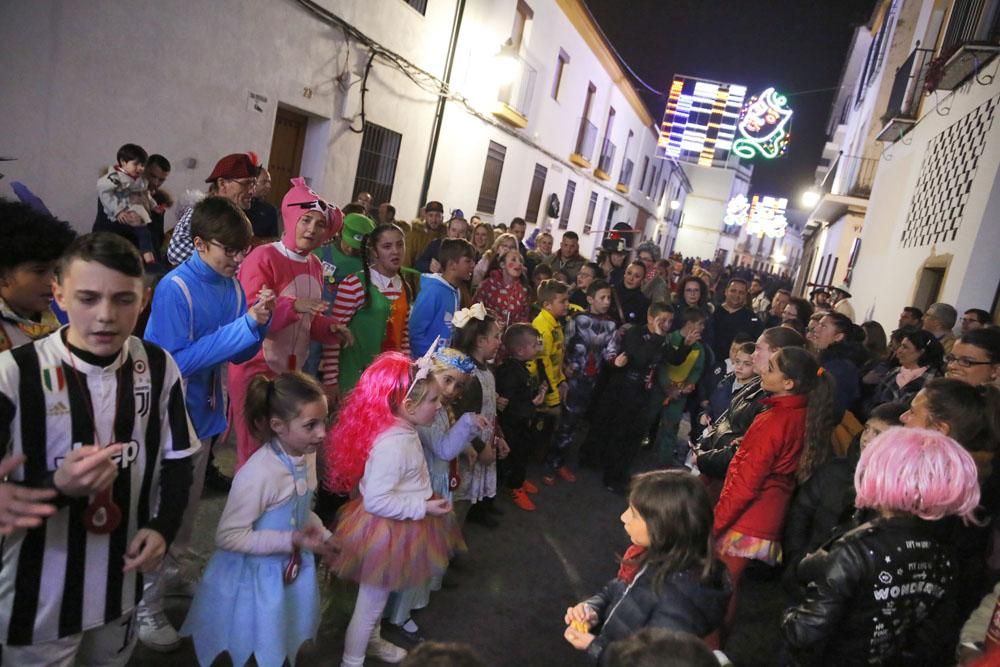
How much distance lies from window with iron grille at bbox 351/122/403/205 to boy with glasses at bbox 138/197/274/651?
7.60 metres

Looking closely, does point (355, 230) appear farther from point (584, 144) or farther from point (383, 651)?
point (584, 144)

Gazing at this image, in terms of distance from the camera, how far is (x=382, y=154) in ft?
35.5

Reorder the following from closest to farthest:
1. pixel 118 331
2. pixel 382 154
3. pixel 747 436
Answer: pixel 118 331 → pixel 747 436 → pixel 382 154

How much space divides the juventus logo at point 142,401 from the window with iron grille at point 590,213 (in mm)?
22399

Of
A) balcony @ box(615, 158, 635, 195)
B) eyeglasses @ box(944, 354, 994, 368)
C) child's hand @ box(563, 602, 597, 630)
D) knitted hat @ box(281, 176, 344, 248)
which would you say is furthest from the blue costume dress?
balcony @ box(615, 158, 635, 195)

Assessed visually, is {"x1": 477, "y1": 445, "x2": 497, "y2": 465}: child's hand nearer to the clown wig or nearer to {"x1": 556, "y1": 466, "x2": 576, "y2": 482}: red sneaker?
the clown wig

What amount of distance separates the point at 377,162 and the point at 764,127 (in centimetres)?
1741

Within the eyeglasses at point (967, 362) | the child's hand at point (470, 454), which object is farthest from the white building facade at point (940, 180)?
the child's hand at point (470, 454)

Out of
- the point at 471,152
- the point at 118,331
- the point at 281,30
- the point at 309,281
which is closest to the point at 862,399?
the point at 309,281

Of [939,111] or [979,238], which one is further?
[939,111]

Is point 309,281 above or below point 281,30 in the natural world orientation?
below

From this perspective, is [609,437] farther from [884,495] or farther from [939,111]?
[939,111]

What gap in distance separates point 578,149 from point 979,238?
15.3 metres

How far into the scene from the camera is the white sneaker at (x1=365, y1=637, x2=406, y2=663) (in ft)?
9.76
